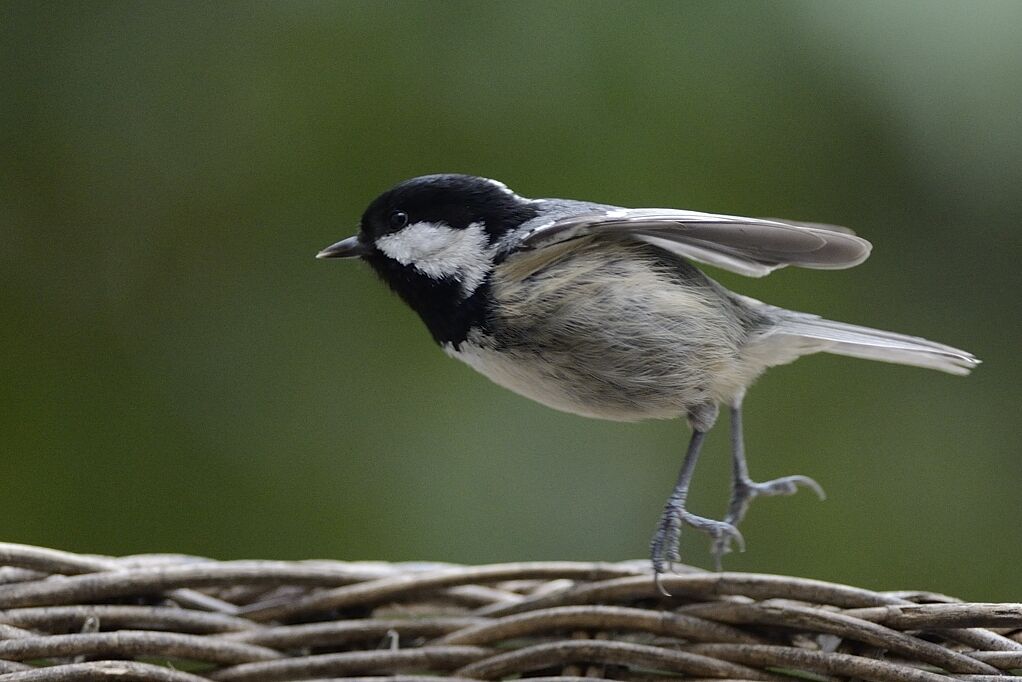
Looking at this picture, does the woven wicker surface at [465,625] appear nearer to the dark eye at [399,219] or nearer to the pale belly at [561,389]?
the pale belly at [561,389]

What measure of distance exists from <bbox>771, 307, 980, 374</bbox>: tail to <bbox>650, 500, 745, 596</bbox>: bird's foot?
0.24 meters

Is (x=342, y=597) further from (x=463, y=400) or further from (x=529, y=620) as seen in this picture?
(x=463, y=400)

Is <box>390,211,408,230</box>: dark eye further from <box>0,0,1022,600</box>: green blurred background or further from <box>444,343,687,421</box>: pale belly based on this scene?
<box>0,0,1022,600</box>: green blurred background

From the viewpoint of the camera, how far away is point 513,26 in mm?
1885

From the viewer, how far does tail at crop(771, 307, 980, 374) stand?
1.04m

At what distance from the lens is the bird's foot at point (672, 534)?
37.4 inches

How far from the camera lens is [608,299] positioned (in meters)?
1.01

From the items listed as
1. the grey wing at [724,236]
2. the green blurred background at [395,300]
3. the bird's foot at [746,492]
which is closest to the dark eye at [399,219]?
the grey wing at [724,236]

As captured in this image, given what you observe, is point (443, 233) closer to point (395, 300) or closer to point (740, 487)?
point (740, 487)

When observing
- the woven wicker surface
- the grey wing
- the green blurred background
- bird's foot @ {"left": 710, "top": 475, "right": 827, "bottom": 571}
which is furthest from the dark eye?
the green blurred background

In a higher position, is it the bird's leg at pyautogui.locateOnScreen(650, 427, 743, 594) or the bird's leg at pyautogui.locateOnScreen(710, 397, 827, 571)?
the bird's leg at pyautogui.locateOnScreen(710, 397, 827, 571)

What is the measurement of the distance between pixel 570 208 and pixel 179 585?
0.58 m

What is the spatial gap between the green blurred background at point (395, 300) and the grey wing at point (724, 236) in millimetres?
828

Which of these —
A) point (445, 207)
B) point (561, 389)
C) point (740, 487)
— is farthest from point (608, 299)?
point (740, 487)
